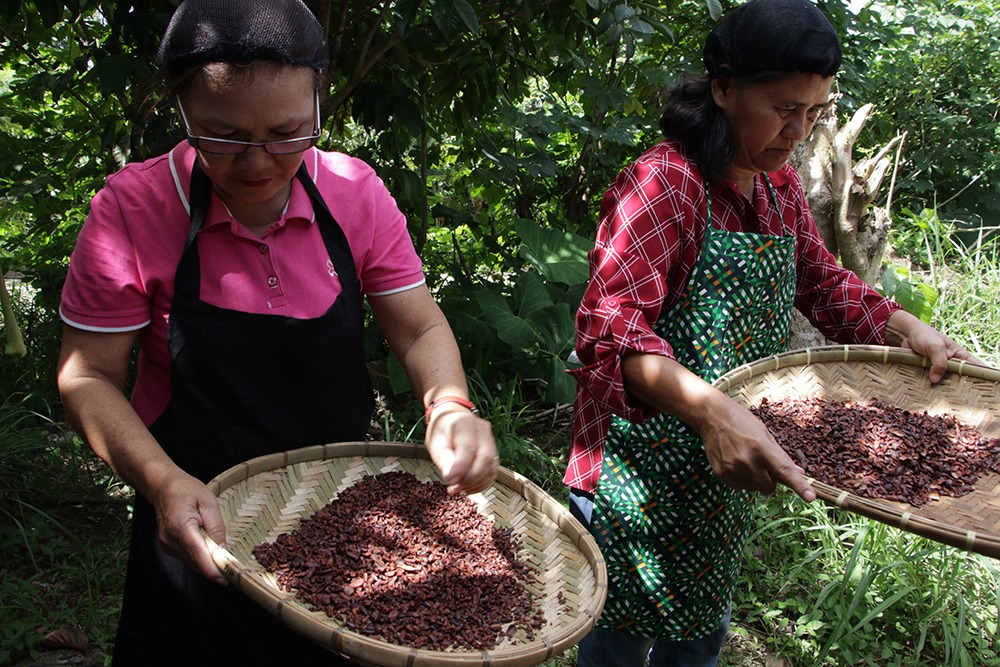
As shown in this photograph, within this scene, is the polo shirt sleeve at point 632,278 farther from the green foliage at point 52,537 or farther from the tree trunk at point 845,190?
the tree trunk at point 845,190

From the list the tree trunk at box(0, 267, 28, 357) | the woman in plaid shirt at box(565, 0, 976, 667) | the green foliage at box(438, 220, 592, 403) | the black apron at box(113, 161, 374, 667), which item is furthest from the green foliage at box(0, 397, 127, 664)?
the woman in plaid shirt at box(565, 0, 976, 667)

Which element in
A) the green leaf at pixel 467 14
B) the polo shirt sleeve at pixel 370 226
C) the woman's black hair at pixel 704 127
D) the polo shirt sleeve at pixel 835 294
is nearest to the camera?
the polo shirt sleeve at pixel 370 226

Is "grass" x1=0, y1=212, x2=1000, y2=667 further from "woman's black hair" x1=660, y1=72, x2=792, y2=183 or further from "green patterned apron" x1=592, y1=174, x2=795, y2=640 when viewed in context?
"woman's black hair" x1=660, y1=72, x2=792, y2=183

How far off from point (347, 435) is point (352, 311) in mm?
266

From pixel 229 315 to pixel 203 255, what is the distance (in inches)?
4.2

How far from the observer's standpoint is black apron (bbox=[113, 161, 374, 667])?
1.39 meters

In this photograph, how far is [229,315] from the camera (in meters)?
1.39

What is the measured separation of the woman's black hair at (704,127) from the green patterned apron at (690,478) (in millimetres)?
110

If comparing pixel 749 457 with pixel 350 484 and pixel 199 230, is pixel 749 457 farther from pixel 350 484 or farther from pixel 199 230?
pixel 199 230

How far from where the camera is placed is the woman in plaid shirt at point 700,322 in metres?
1.56

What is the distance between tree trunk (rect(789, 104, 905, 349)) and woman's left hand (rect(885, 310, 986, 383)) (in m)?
1.67

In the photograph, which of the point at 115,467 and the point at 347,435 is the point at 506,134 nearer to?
the point at 347,435

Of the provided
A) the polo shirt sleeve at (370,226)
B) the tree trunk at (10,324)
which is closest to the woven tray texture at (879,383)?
the polo shirt sleeve at (370,226)

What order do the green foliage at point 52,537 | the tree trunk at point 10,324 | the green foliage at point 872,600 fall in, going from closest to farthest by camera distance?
the green foliage at point 52,537, the green foliage at point 872,600, the tree trunk at point 10,324
